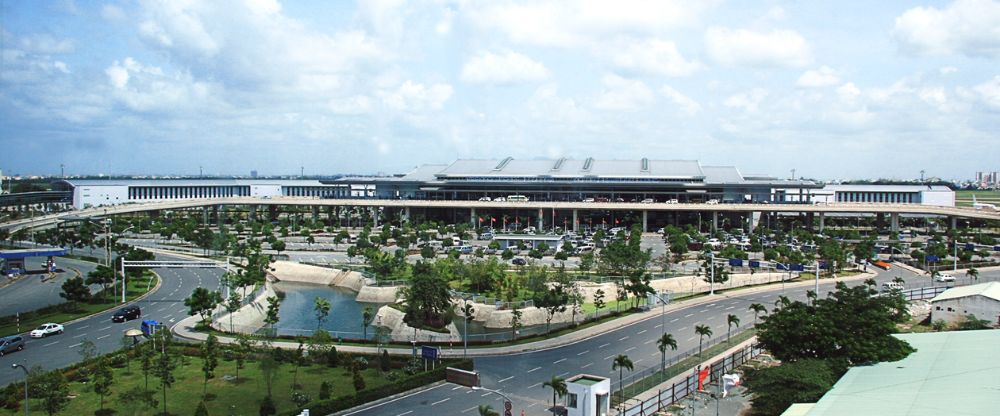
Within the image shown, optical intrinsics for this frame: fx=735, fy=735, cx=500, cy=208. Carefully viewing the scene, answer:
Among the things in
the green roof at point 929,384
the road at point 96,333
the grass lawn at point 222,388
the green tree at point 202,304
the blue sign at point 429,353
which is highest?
the green roof at point 929,384

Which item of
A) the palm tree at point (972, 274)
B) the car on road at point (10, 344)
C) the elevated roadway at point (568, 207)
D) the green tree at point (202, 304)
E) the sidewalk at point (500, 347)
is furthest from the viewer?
the elevated roadway at point (568, 207)

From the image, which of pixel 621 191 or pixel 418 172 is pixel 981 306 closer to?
pixel 621 191

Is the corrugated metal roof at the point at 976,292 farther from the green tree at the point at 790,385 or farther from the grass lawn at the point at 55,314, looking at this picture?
the grass lawn at the point at 55,314

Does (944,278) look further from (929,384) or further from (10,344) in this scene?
(10,344)

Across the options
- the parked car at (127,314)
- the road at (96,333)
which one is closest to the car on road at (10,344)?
the road at (96,333)

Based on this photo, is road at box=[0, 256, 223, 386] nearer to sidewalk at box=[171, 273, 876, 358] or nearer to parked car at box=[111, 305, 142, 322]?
parked car at box=[111, 305, 142, 322]

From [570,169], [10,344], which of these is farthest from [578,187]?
[10,344]

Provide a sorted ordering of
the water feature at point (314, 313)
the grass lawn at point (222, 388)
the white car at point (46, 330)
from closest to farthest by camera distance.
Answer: the grass lawn at point (222, 388), the white car at point (46, 330), the water feature at point (314, 313)

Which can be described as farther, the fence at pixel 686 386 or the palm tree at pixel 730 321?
the palm tree at pixel 730 321
